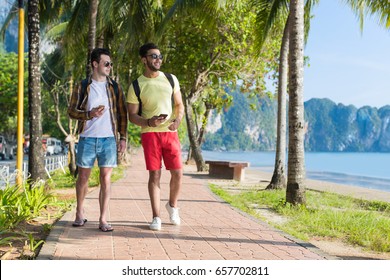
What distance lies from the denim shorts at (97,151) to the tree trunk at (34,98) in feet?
13.6

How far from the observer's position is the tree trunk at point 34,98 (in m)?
8.96

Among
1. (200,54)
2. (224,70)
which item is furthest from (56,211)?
(224,70)

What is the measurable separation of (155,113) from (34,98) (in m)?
4.55

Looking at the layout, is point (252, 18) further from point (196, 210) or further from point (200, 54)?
point (196, 210)

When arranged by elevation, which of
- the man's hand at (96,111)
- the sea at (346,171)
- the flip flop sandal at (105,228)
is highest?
the man's hand at (96,111)

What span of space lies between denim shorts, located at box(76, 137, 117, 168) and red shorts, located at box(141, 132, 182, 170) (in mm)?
343

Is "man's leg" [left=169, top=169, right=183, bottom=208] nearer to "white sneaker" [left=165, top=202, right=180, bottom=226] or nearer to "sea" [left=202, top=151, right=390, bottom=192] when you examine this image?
"white sneaker" [left=165, top=202, right=180, bottom=226]

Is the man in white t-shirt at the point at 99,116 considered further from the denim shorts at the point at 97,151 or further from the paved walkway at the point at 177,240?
the paved walkway at the point at 177,240

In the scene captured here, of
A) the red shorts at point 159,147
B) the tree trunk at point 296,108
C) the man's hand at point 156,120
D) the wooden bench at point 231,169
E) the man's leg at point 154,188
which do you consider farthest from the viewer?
the wooden bench at point 231,169

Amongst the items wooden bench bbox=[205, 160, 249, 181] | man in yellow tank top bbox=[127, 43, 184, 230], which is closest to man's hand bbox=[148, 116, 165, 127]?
man in yellow tank top bbox=[127, 43, 184, 230]

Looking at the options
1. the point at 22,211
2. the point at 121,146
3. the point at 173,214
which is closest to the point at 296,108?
the point at 173,214

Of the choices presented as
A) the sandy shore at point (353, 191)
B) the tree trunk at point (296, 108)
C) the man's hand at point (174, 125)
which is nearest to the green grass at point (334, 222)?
the tree trunk at point (296, 108)

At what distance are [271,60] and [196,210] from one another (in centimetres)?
1255

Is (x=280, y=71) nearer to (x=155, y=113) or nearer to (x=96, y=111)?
(x=155, y=113)
